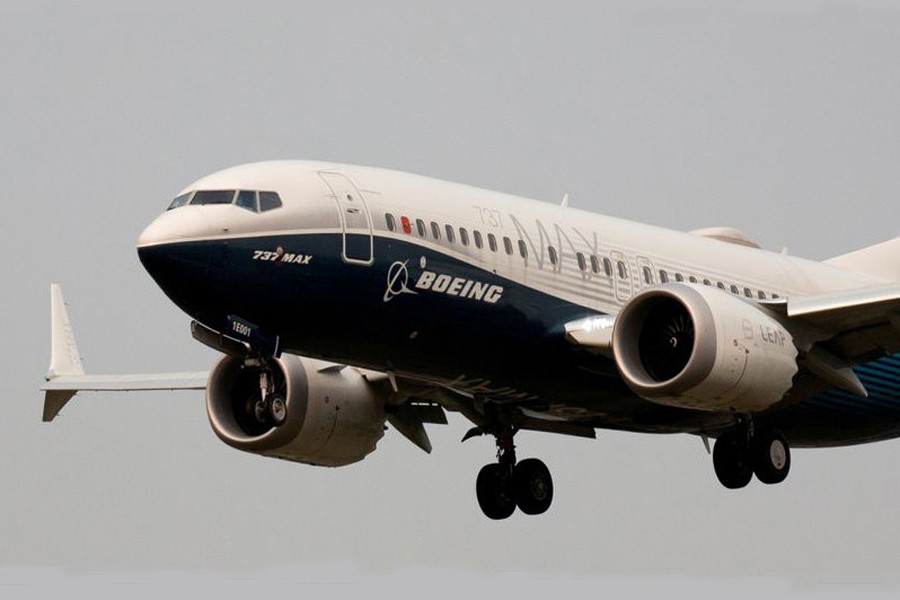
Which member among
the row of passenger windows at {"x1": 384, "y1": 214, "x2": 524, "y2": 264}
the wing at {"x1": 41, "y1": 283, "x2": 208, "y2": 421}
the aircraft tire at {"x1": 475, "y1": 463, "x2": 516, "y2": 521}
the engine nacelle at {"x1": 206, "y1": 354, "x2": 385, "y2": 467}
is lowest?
the aircraft tire at {"x1": 475, "y1": 463, "x2": 516, "y2": 521}

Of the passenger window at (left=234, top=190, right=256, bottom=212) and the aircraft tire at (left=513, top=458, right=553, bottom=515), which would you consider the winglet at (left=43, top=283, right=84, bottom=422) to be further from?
Result: the passenger window at (left=234, top=190, right=256, bottom=212)

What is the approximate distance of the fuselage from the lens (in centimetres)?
3153

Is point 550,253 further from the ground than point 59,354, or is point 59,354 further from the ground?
point 550,253

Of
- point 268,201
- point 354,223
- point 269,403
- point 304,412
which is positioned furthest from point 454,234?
point 304,412

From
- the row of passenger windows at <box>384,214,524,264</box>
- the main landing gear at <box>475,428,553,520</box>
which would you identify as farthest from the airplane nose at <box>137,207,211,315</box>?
the main landing gear at <box>475,428,553,520</box>

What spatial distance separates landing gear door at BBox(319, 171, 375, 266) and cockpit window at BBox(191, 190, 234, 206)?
1569mm

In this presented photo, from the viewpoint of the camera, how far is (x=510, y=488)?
126 ft

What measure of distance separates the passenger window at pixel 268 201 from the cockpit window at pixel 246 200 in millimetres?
101

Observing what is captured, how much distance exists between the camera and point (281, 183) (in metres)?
32.4

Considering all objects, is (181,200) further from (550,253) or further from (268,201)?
(550,253)

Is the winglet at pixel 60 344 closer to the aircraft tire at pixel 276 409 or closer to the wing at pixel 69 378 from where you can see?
the wing at pixel 69 378

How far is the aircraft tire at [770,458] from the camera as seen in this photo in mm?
36500

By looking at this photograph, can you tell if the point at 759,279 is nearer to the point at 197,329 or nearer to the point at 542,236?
the point at 542,236

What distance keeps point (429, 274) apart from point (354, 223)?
1458 millimetres
